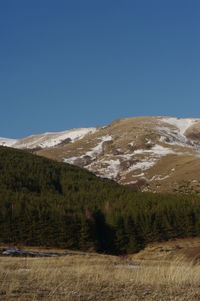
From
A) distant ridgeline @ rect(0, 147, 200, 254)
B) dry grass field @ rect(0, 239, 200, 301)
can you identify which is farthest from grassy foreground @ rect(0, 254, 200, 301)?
distant ridgeline @ rect(0, 147, 200, 254)

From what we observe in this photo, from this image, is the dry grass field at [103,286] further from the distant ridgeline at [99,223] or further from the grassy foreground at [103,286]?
the distant ridgeline at [99,223]

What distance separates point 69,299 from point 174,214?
76904 millimetres

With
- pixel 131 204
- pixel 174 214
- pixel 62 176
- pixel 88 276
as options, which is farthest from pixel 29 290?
pixel 62 176

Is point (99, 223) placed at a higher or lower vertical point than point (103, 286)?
higher

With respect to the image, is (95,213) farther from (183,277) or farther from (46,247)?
(183,277)

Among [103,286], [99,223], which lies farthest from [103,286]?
[99,223]

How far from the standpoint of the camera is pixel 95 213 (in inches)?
3563

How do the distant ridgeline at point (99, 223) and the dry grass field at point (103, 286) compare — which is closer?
the dry grass field at point (103, 286)

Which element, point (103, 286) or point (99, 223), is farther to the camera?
point (99, 223)

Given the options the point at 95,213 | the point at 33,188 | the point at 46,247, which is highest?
the point at 33,188

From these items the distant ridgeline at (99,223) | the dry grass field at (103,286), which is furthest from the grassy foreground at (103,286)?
the distant ridgeline at (99,223)

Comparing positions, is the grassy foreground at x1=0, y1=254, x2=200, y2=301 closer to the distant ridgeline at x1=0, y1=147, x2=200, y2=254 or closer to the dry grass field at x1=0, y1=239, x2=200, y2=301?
the dry grass field at x1=0, y1=239, x2=200, y2=301

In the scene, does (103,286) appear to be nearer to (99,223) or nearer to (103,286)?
Answer: (103,286)

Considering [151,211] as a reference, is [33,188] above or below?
above
